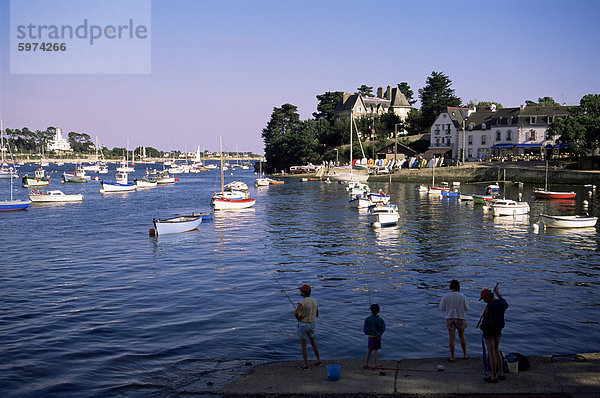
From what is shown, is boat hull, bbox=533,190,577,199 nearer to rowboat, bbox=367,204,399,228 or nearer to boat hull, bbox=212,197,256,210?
rowboat, bbox=367,204,399,228

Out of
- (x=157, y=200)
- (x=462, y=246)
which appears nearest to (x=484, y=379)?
(x=462, y=246)

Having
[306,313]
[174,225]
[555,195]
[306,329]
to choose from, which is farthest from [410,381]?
[555,195]

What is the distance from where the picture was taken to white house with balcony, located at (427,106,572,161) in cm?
10756

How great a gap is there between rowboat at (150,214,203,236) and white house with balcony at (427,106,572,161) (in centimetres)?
7559

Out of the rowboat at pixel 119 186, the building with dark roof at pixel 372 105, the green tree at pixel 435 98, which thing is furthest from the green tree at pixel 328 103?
the rowboat at pixel 119 186

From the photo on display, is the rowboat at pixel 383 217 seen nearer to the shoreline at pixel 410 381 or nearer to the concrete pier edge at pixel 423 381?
the shoreline at pixel 410 381

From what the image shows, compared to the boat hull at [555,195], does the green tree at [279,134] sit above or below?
above

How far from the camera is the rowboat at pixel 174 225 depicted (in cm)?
4789

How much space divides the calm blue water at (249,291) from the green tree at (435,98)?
94.4 metres

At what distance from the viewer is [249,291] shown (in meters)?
28.2

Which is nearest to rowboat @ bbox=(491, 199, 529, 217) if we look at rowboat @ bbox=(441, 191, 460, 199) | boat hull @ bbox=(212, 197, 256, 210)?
rowboat @ bbox=(441, 191, 460, 199)

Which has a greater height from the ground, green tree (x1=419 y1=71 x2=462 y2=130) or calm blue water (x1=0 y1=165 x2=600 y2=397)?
green tree (x1=419 y1=71 x2=462 y2=130)

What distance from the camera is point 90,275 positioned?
33094 mm

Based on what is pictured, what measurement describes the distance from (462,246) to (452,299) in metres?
28.4
